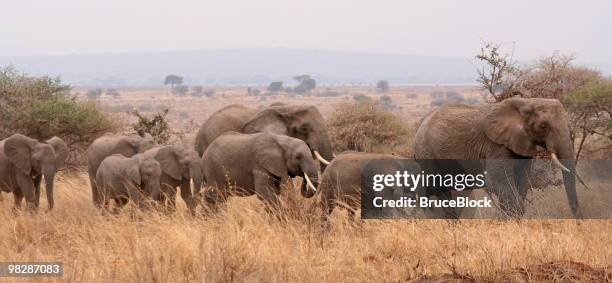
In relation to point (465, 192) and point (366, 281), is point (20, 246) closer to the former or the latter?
point (366, 281)

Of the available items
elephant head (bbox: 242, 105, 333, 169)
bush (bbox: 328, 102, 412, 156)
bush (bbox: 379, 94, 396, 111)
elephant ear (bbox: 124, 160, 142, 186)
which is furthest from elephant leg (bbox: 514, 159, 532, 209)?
bush (bbox: 379, 94, 396, 111)

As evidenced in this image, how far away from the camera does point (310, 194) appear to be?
36.2 feet

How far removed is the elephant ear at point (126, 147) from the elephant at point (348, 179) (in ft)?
15.6

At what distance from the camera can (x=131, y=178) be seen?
12219 mm

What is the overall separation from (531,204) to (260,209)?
379 cm

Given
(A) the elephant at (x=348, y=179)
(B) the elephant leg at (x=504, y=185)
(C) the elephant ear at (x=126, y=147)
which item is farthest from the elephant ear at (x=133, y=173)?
(B) the elephant leg at (x=504, y=185)

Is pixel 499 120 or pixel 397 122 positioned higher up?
pixel 499 120

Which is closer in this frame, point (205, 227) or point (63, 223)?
point (205, 227)

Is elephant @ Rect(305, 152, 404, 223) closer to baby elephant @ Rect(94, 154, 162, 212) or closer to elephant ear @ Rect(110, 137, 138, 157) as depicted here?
baby elephant @ Rect(94, 154, 162, 212)

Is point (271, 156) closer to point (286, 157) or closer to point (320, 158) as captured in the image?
point (286, 157)

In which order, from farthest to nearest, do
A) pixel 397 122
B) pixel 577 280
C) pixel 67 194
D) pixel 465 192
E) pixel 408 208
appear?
pixel 397 122
pixel 67 194
pixel 465 192
pixel 408 208
pixel 577 280

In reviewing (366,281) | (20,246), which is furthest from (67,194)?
(366,281)

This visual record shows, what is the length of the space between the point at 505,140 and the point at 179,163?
4.28 meters

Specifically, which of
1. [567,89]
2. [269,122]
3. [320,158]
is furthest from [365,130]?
[320,158]
